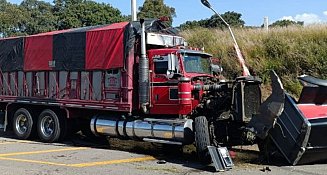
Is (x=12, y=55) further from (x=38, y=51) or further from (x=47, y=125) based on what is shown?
(x=47, y=125)

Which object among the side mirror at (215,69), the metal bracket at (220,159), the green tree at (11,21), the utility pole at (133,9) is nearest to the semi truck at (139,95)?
the side mirror at (215,69)

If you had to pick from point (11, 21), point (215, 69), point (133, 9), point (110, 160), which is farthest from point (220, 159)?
point (11, 21)

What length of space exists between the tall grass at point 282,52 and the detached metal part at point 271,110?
24.4ft

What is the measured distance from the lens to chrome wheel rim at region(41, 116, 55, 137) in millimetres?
14966

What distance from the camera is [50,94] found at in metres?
15.0

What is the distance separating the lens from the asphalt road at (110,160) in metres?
10.1

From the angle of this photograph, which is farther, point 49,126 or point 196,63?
point 49,126

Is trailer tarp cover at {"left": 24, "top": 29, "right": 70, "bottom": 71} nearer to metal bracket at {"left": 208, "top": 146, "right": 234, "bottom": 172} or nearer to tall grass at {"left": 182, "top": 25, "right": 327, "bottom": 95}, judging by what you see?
metal bracket at {"left": 208, "top": 146, "right": 234, "bottom": 172}

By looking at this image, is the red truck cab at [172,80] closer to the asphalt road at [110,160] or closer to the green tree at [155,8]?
the asphalt road at [110,160]

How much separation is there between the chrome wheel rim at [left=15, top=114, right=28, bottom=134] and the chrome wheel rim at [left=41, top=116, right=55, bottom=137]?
2.88 feet

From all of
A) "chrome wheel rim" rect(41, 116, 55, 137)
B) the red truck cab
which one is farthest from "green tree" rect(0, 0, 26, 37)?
the red truck cab

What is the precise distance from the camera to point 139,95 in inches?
507

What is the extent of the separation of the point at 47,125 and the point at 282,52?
9638 millimetres

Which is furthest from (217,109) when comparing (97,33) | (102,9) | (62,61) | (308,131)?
(102,9)
